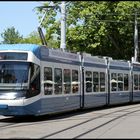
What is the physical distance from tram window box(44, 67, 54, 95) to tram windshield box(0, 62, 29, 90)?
4.51 ft

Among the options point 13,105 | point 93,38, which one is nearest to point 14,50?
point 13,105

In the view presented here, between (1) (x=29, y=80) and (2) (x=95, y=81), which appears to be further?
(2) (x=95, y=81)

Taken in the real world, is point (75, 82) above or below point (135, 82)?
below

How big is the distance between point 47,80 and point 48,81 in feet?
0.35

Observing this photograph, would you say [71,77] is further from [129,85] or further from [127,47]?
[127,47]

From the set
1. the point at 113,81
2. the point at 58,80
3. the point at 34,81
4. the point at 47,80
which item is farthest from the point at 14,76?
the point at 113,81

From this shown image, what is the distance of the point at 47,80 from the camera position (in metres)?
17.8

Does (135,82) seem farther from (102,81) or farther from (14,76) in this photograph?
(14,76)

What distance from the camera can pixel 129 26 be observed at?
46.6 m

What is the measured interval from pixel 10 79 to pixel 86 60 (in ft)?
24.8

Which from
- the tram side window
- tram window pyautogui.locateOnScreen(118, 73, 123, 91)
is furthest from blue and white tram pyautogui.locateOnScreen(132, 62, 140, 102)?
the tram side window

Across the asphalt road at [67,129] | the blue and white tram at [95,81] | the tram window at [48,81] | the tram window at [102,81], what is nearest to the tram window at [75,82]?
the blue and white tram at [95,81]

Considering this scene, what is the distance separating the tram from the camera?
1623cm

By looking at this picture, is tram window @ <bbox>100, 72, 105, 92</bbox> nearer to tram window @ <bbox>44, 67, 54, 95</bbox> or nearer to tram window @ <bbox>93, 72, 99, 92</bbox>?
tram window @ <bbox>93, 72, 99, 92</bbox>
